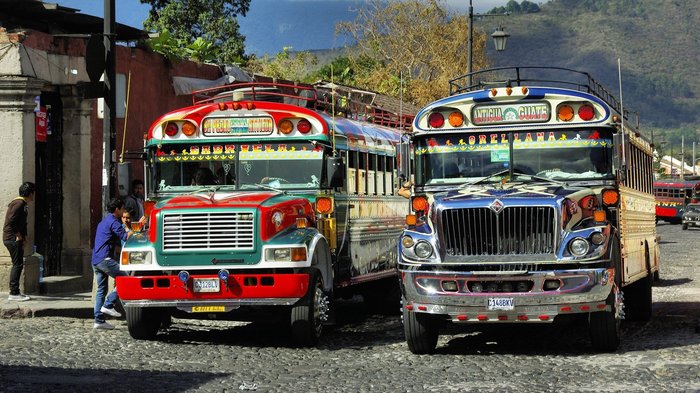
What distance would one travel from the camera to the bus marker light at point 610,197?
496 inches

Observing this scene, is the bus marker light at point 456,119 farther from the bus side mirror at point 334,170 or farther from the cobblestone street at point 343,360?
the cobblestone street at point 343,360

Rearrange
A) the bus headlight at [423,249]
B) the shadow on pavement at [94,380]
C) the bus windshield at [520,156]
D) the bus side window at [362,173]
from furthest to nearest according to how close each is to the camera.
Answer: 1. the bus side window at [362,173]
2. the bus windshield at [520,156]
3. the bus headlight at [423,249]
4. the shadow on pavement at [94,380]

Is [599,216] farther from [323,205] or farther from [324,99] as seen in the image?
[324,99]

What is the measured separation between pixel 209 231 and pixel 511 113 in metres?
3.56

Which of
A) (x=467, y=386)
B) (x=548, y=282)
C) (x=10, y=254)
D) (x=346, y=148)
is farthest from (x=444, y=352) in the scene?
(x=10, y=254)

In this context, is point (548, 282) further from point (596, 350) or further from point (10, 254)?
point (10, 254)

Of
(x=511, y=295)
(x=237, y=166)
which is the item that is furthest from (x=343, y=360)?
(x=237, y=166)

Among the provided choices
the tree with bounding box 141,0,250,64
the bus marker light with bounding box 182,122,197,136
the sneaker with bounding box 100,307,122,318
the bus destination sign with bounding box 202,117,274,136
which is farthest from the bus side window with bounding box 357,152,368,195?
the tree with bounding box 141,0,250,64

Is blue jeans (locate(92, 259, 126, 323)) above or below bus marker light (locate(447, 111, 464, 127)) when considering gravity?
below

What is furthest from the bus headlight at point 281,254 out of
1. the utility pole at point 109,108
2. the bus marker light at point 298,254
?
the utility pole at point 109,108

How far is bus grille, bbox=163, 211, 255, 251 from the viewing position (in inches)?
511

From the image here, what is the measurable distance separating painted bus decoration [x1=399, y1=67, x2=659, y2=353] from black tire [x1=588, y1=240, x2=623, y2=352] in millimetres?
12

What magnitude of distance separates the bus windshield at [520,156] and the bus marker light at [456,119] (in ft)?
0.44

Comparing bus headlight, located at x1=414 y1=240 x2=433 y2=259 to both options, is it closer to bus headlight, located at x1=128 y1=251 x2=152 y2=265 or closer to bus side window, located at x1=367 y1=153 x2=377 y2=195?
bus headlight, located at x1=128 y1=251 x2=152 y2=265
